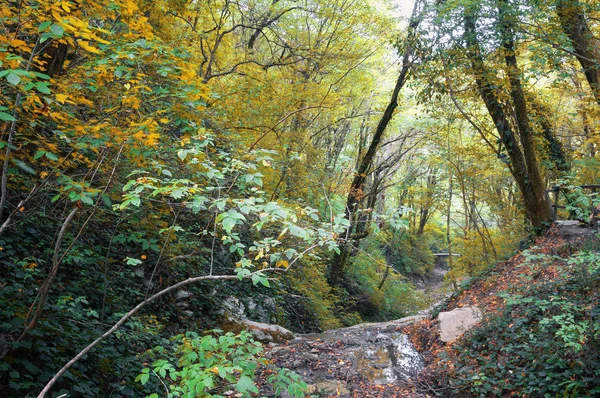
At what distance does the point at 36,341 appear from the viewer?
10.3ft

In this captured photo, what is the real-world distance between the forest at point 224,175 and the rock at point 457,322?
3.15ft

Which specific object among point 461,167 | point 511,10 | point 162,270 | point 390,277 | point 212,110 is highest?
point 511,10

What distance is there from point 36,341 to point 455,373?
189 inches

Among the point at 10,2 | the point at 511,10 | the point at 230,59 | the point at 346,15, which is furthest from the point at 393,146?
the point at 10,2

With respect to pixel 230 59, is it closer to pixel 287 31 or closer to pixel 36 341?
pixel 287 31

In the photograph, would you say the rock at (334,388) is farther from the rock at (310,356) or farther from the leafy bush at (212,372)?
the leafy bush at (212,372)

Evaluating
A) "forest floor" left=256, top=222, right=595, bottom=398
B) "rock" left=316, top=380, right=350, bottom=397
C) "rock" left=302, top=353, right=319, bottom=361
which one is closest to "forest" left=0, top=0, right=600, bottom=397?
"rock" left=316, top=380, right=350, bottom=397

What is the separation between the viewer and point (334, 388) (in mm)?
5234

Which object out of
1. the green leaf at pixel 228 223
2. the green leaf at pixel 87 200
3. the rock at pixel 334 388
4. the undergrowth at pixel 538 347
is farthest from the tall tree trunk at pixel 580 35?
the green leaf at pixel 87 200

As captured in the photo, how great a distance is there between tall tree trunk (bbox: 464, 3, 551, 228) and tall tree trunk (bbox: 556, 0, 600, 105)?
1.07 metres

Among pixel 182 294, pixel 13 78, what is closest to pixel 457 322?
pixel 182 294

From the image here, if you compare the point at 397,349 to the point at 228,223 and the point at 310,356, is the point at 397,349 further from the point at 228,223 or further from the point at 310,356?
the point at 228,223

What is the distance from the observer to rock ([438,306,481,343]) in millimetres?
6418

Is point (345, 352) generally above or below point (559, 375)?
below
